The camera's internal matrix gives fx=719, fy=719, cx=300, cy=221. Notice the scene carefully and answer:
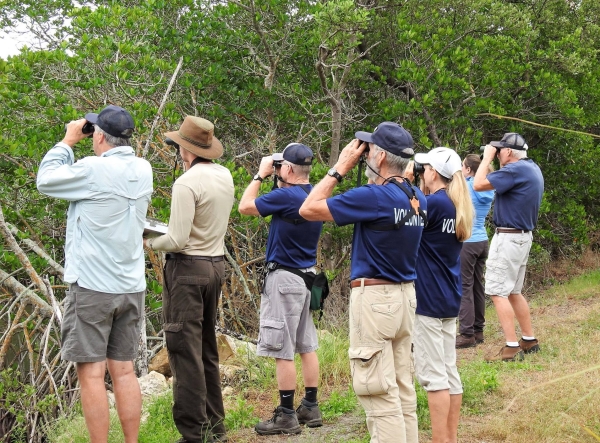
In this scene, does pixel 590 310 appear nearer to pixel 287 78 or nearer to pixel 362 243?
pixel 287 78

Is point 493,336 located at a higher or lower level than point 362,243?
lower

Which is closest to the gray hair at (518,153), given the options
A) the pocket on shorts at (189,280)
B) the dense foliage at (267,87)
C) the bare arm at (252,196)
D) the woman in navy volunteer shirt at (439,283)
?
the dense foliage at (267,87)

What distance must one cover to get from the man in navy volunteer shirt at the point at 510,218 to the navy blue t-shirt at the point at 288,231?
2.30m

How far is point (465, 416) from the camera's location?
17.4ft

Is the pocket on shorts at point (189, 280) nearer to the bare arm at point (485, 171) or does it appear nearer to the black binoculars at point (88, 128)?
the black binoculars at point (88, 128)

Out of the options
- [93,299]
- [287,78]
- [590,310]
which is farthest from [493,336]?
[93,299]

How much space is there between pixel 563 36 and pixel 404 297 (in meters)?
9.91

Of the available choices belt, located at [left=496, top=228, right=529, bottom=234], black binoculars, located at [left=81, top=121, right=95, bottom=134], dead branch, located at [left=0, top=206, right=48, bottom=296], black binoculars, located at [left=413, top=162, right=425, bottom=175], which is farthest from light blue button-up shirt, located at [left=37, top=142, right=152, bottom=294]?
belt, located at [left=496, top=228, right=529, bottom=234]

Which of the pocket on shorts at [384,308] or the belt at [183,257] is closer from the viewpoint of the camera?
the pocket on shorts at [384,308]

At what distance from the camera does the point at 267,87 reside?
970cm

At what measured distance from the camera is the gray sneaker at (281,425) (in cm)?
493

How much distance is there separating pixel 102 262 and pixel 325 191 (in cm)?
132

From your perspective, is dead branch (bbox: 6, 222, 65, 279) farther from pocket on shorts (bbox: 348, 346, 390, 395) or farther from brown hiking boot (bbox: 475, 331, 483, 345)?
brown hiking boot (bbox: 475, 331, 483, 345)

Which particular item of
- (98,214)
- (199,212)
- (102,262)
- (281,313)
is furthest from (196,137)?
(281,313)
